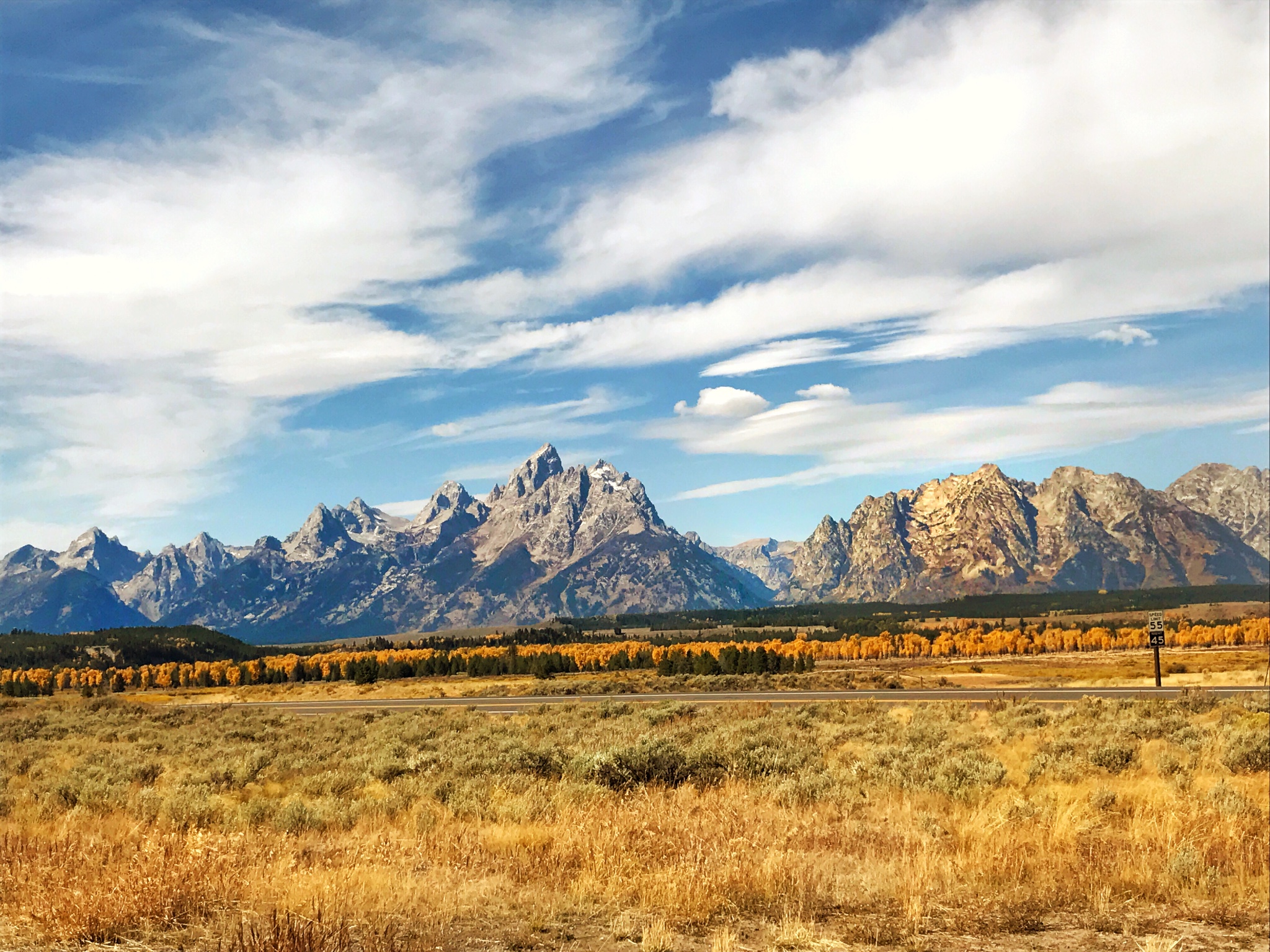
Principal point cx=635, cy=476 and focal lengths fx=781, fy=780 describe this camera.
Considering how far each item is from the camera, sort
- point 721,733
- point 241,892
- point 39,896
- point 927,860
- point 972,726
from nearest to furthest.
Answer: point 39,896 → point 241,892 → point 927,860 → point 721,733 → point 972,726

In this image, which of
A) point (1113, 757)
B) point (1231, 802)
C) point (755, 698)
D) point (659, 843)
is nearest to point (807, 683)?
point (755, 698)

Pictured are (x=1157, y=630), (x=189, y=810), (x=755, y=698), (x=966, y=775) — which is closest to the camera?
(x=189, y=810)

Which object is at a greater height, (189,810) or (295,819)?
(295,819)

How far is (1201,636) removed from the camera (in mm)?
174625

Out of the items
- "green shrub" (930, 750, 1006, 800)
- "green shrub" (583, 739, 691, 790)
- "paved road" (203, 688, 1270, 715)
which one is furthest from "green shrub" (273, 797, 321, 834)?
"paved road" (203, 688, 1270, 715)

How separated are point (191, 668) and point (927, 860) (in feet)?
732

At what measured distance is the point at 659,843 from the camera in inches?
478

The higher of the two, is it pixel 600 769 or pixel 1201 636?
pixel 600 769

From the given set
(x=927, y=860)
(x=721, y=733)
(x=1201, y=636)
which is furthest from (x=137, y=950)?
(x=1201, y=636)

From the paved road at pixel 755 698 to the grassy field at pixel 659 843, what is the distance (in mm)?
15585

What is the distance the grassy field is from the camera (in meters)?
8.97

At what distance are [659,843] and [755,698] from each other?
3576 cm

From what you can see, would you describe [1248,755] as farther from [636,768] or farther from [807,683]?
[807,683]

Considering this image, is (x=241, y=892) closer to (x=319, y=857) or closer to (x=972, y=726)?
(x=319, y=857)
